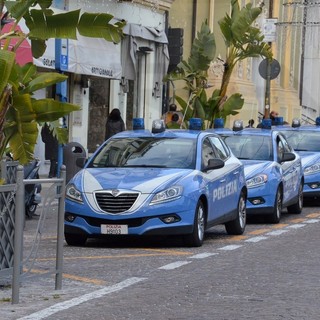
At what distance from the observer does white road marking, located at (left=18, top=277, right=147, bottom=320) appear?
11324 millimetres

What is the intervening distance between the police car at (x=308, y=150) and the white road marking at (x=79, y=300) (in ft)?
46.4

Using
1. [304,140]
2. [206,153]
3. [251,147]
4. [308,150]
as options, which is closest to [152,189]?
[206,153]

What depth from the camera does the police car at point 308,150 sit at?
27938 mm

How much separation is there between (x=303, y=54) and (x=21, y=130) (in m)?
51.0

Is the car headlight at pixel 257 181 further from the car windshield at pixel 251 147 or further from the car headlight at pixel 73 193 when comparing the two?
the car headlight at pixel 73 193

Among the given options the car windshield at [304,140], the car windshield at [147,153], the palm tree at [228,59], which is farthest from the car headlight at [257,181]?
the palm tree at [228,59]

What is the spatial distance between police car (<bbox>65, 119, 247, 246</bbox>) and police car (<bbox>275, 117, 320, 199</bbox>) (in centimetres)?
826

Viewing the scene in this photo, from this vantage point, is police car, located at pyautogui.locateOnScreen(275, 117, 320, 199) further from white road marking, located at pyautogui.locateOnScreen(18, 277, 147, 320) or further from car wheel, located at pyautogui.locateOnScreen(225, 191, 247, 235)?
white road marking, located at pyautogui.locateOnScreen(18, 277, 147, 320)

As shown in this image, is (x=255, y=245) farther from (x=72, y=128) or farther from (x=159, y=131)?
(x=72, y=128)

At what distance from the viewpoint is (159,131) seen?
19.9 metres

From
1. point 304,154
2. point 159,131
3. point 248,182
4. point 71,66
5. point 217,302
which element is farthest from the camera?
point 71,66

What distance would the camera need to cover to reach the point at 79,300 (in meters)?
12.3

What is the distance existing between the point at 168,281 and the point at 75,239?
4.30 m

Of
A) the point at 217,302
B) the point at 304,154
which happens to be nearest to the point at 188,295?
the point at 217,302
